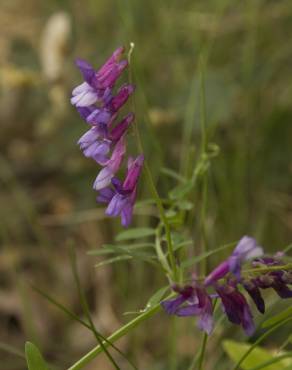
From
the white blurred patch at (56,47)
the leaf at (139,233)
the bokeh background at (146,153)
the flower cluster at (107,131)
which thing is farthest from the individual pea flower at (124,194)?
the white blurred patch at (56,47)

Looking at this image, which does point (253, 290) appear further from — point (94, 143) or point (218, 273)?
point (94, 143)

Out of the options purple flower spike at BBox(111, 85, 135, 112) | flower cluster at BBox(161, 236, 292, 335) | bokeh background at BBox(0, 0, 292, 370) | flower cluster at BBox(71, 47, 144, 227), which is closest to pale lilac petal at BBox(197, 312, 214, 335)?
flower cluster at BBox(161, 236, 292, 335)

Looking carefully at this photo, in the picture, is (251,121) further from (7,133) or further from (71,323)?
(7,133)

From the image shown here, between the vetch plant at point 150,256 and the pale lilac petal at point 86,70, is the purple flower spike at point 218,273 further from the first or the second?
the pale lilac petal at point 86,70

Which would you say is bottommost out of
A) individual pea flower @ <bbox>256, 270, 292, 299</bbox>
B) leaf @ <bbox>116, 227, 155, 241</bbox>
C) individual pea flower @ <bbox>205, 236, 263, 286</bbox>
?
individual pea flower @ <bbox>256, 270, 292, 299</bbox>

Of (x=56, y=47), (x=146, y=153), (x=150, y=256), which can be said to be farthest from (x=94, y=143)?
(x=56, y=47)

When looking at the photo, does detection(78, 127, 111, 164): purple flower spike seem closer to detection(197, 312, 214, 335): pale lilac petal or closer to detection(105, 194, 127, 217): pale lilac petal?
detection(105, 194, 127, 217): pale lilac petal
